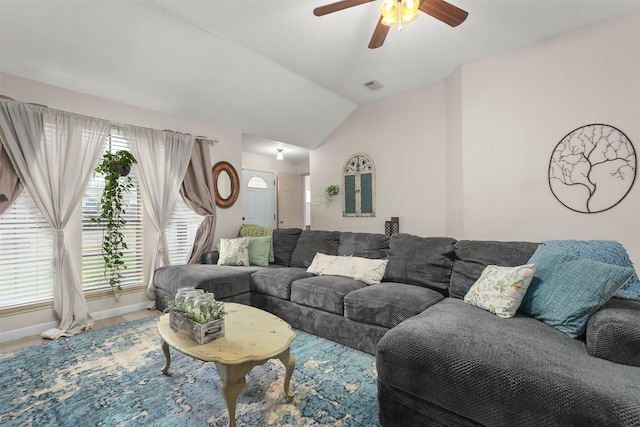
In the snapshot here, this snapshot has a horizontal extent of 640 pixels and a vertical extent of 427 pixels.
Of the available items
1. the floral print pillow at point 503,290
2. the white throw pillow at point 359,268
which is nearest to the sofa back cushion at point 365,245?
the white throw pillow at point 359,268

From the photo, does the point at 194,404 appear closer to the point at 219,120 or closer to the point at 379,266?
the point at 379,266

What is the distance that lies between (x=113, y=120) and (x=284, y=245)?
2410 millimetres

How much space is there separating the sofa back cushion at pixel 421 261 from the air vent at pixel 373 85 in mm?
2372

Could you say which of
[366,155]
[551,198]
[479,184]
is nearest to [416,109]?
[366,155]

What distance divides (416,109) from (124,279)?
4.40 metres

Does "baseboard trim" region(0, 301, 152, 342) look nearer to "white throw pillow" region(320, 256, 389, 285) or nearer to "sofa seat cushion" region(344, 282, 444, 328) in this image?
"white throw pillow" region(320, 256, 389, 285)

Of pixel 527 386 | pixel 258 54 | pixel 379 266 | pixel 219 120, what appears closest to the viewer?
pixel 527 386

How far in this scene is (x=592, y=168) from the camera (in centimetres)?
291

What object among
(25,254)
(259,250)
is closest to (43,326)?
(25,254)

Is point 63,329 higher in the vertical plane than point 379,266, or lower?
lower

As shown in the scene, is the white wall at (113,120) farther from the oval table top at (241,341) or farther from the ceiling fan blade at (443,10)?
the ceiling fan blade at (443,10)

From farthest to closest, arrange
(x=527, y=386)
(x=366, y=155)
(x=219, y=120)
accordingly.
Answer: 1. (x=366, y=155)
2. (x=219, y=120)
3. (x=527, y=386)

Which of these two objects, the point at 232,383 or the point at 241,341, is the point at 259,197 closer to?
the point at 241,341

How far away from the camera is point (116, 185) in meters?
3.34
